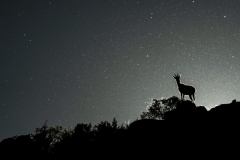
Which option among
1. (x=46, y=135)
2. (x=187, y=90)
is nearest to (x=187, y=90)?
(x=187, y=90)

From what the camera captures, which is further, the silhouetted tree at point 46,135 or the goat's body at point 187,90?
the silhouetted tree at point 46,135

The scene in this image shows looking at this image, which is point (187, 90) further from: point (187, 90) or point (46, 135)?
point (46, 135)

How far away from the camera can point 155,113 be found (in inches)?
2050

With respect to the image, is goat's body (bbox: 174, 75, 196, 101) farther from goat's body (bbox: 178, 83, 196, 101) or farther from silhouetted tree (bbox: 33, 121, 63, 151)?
silhouetted tree (bbox: 33, 121, 63, 151)

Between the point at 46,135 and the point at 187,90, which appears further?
the point at 46,135

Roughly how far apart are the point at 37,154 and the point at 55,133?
3891 cm

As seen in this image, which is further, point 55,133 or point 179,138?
point 55,133

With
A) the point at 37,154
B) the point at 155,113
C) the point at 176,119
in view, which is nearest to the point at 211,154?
the point at 176,119

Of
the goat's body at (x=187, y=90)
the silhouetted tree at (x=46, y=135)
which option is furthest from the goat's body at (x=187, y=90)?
the silhouetted tree at (x=46, y=135)

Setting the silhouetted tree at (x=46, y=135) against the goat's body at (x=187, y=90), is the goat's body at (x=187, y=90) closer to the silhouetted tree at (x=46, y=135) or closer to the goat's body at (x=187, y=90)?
the goat's body at (x=187, y=90)

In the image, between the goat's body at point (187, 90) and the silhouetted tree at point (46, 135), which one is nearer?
the goat's body at point (187, 90)

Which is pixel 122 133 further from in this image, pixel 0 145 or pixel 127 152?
pixel 0 145

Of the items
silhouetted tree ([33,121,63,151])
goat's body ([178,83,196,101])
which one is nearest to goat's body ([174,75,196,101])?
goat's body ([178,83,196,101])

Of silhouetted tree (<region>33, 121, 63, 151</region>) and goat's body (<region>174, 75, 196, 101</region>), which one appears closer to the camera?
goat's body (<region>174, 75, 196, 101</region>)
